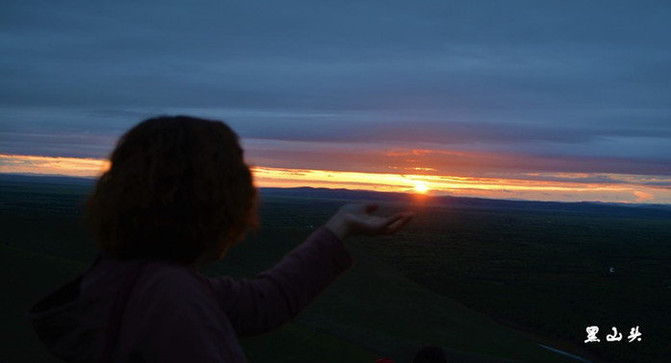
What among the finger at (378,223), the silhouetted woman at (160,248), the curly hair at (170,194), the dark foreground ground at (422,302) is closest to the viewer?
the silhouetted woman at (160,248)

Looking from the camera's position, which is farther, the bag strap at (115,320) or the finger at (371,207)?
the finger at (371,207)

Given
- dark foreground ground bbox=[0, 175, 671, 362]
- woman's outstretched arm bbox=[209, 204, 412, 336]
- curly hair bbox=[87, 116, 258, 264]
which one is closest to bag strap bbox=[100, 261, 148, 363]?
curly hair bbox=[87, 116, 258, 264]

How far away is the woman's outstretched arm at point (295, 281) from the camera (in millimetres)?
1766

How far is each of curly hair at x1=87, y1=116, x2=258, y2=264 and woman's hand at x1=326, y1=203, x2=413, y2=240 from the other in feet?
1.14

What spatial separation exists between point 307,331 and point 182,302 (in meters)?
10.4

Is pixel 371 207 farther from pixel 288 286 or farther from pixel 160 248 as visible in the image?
pixel 160 248

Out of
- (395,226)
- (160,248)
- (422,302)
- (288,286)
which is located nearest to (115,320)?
(160,248)

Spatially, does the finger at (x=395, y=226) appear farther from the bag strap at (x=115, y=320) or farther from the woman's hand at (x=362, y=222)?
the bag strap at (x=115, y=320)

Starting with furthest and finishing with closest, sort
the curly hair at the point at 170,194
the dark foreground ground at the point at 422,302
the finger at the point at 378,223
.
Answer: the dark foreground ground at the point at 422,302 → the finger at the point at 378,223 → the curly hair at the point at 170,194

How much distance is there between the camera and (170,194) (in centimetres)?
138

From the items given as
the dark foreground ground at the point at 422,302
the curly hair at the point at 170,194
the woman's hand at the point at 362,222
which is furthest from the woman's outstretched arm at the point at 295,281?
the dark foreground ground at the point at 422,302

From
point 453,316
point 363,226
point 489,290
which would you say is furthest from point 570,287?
point 363,226

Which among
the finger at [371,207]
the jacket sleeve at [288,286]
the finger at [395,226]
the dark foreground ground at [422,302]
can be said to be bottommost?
the dark foreground ground at [422,302]

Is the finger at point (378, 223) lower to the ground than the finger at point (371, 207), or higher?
lower
